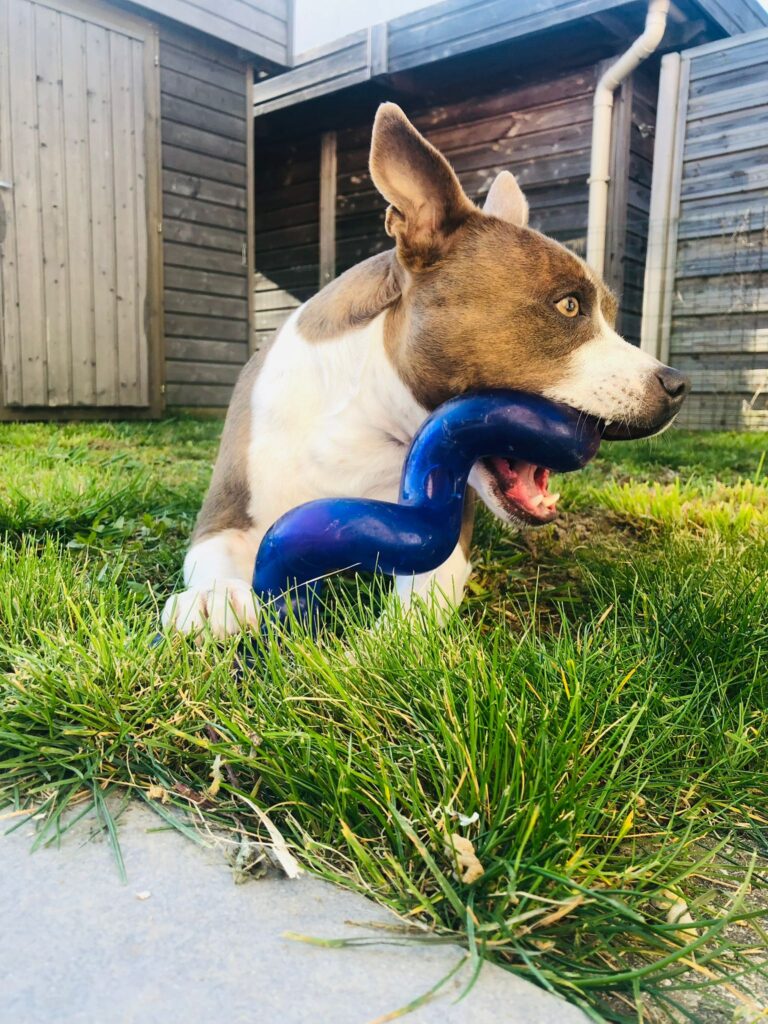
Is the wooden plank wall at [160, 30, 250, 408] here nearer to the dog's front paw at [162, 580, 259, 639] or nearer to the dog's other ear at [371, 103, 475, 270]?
the dog's other ear at [371, 103, 475, 270]

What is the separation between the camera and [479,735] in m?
1.15

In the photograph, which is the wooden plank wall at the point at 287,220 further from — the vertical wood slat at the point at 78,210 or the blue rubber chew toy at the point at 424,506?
the blue rubber chew toy at the point at 424,506

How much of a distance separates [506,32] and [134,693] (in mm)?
6605

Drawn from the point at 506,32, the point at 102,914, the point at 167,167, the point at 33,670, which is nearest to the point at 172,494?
A: the point at 33,670

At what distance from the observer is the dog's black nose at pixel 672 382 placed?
185 cm

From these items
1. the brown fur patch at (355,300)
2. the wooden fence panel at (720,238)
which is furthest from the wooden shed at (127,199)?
the brown fur patch at (355,300)

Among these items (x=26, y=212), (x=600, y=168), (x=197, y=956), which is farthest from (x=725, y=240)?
(x=197, y=956)

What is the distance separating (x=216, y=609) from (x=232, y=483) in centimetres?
53

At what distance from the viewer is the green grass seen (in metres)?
0.91

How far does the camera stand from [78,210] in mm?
6344

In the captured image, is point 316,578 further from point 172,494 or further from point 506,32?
point 506,32

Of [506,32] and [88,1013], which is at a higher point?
[506,32]

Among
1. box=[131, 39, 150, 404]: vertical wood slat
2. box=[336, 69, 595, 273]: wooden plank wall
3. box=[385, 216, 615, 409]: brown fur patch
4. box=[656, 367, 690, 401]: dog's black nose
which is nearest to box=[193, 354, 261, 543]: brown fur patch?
box=[385, 216, 615, 409]: brown fur patch

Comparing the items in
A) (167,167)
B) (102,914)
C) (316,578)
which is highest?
(167,167)
